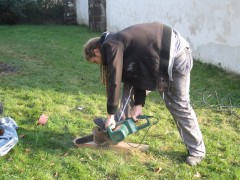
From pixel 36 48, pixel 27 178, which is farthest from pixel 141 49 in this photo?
pixel 36 48

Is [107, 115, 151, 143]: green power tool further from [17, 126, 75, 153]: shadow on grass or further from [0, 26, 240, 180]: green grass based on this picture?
[17, 126, 75, 153]: shadow on grass

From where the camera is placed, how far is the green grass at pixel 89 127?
3598mm

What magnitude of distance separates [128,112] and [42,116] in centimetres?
137

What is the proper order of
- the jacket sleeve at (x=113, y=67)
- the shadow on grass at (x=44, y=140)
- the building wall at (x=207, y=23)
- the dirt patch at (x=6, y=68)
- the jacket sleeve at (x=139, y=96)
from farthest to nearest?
the dirt patch at (x=6, y=68), the building wall at (x=207, y=23), the shadow on grass at (x=44, y=140), the jacket sleeve at (x=139, y=96), the jacket sleeve at (x=113, y=67)

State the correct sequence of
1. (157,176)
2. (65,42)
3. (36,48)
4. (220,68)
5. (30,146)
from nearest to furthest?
1. (157,176)
2. (30,146)
3. (220,68)
4. (36,48)
5. (65,42)

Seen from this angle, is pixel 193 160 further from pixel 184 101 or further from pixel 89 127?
pixel 89 127

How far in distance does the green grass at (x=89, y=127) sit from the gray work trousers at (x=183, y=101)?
10.6 inches

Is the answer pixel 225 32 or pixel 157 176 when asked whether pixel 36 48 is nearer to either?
pixel 225 32

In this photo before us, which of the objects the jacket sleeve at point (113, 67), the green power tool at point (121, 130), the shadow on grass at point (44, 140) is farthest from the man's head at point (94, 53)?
the shadow on grass at point (44, 140)

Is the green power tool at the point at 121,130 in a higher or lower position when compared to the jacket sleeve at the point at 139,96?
lower

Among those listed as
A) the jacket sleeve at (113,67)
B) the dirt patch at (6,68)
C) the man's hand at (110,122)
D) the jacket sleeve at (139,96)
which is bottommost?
the dirt patch at (6,68)

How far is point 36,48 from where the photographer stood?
1033cm

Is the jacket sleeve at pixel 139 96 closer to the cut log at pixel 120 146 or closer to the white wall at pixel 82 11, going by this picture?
the cut log at pixel 120 146

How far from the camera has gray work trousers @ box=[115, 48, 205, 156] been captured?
336 cm
